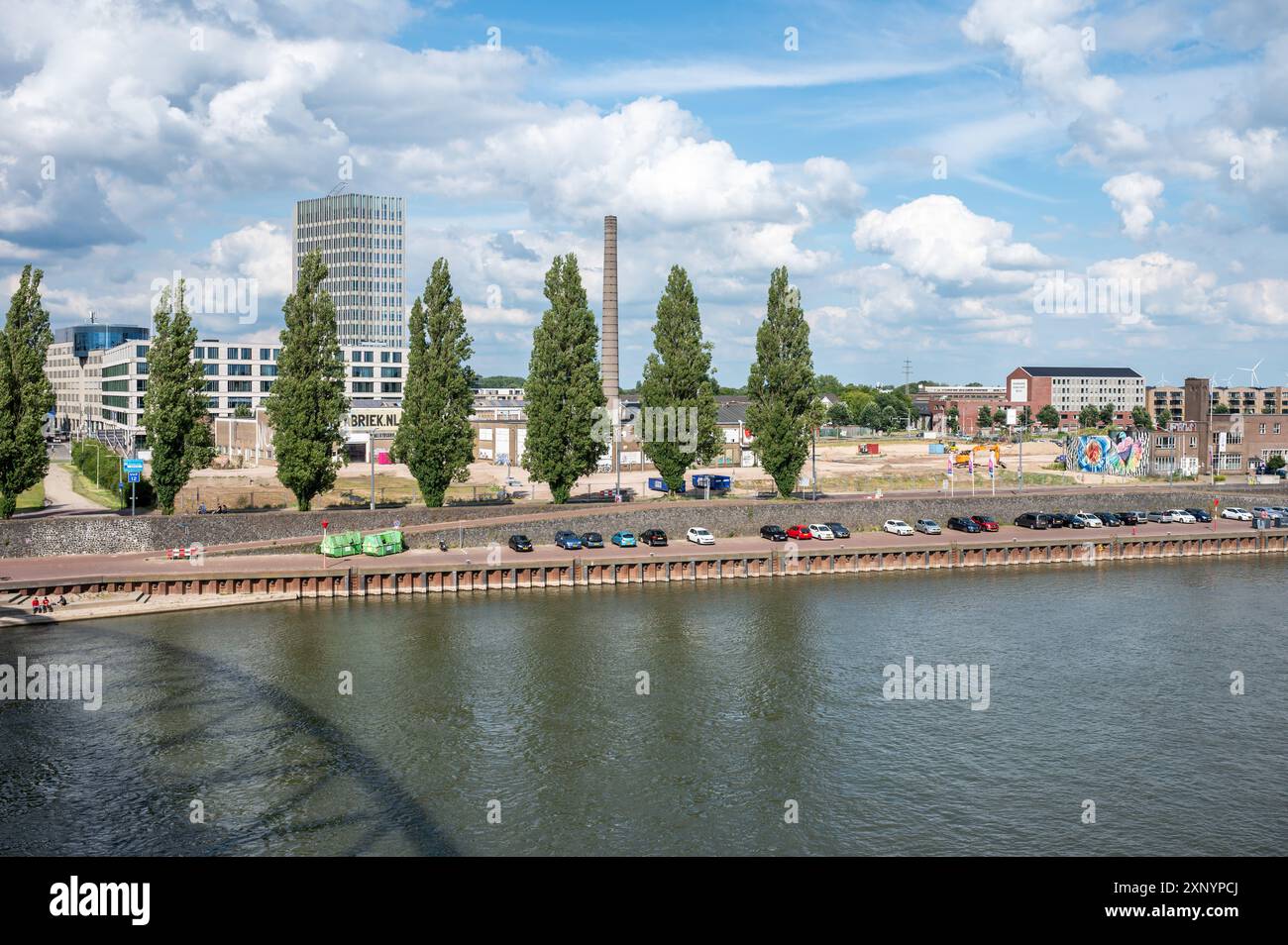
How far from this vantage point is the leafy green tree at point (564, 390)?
245 feet

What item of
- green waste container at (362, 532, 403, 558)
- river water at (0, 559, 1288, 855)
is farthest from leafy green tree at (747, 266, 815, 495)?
green waste container at (362, 532, 403, 558)

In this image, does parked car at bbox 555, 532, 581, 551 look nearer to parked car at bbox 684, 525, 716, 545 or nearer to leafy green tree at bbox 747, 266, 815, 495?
parked car at bbox 684, 525, 716, 545

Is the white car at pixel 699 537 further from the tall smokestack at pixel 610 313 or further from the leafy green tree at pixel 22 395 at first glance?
the tall smokestack at pixel 610 313

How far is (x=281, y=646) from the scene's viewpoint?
49406 mm

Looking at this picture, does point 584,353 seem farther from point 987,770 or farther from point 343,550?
point 987,770

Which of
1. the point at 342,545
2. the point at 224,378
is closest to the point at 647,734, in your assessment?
the point at 342,545

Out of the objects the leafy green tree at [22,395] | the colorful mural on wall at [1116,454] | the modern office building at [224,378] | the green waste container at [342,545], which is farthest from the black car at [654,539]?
the modern office building at [224,378]

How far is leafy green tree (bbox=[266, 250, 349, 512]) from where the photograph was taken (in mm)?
68812

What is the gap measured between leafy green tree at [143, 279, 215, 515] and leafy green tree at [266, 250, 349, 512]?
474 cm

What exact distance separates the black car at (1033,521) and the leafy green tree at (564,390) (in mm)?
34477
